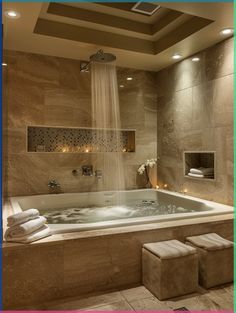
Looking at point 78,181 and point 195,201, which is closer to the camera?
point 195,201

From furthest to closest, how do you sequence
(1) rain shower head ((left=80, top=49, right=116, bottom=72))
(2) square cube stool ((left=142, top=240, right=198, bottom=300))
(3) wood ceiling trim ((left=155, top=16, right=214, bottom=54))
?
(1) rain shower head ((left=80, top=49, right=116, bottom=72)) → (3) wood ceiling trim ((left=155, top=16, right=214, bottom=54)) → (2) square cube stool ((left=142, top=240, right=198, bottom=300))

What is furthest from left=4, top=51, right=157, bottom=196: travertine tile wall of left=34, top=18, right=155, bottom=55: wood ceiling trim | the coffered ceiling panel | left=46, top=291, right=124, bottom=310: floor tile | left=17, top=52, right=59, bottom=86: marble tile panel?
left=46, top=291, right=124, bottom=310: floor tile

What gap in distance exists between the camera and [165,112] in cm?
402

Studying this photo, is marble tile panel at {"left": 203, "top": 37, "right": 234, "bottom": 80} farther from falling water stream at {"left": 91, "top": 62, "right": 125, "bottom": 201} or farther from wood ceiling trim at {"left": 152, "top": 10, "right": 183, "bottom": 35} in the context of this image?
falling water stream at {"left": 91, "top": 62, "right": 125, "bottom": 201}

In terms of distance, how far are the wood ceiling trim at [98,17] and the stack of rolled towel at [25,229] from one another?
6.93 feet

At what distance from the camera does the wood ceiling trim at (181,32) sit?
105 inches

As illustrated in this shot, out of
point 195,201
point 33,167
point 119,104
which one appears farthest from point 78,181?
point 195,201

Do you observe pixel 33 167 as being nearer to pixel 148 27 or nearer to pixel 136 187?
pixel 136 187

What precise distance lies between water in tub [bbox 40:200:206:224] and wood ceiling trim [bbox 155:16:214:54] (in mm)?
2026

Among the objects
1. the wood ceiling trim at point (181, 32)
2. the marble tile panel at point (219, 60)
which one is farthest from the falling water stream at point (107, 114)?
the marble tile panel at point (219, 60)

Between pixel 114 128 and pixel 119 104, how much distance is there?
1.40ft

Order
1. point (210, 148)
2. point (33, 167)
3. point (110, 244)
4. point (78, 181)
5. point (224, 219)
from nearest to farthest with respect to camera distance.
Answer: point (110, 244) < point (224, 219) < point (210, 148) < point (33, 167) < point (78, 181)

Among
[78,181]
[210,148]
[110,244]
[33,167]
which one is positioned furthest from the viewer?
[78,181]

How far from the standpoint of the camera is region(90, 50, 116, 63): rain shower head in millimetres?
3164
